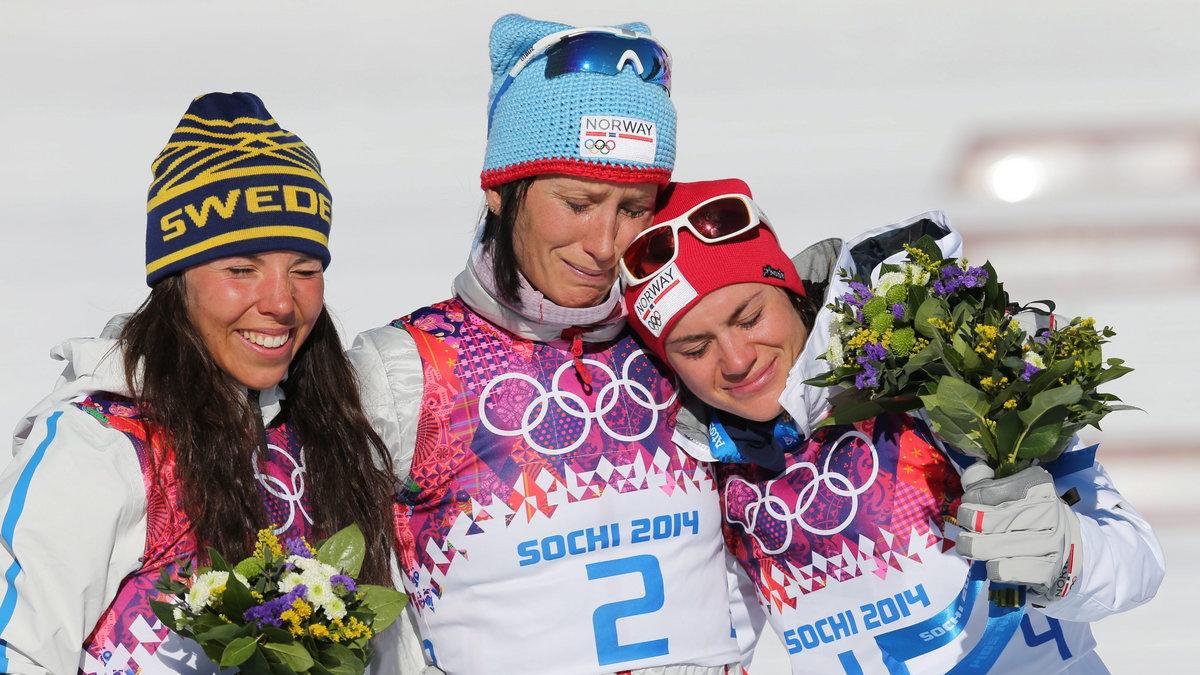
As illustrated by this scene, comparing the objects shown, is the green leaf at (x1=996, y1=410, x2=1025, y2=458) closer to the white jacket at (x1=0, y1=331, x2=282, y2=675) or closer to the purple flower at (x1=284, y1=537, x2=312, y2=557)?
the purple flower at (x1=284, y1=537, x2=312, y2=557)

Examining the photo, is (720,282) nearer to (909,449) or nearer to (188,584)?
(909,449)

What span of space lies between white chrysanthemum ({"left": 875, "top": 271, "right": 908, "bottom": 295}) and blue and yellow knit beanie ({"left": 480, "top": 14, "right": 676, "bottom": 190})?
574 mm

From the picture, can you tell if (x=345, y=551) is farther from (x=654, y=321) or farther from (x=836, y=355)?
(x=836, y=355)

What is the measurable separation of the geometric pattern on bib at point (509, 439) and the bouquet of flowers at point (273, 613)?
1.47ft

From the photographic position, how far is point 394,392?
2711 millimetres

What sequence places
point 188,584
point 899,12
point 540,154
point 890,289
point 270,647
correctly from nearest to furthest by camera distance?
point 270,647 < point 188,584 < point 890,289 < point 540,154 < point 899,12

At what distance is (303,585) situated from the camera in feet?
7.10

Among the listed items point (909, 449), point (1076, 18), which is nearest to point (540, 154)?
point (909, 449)

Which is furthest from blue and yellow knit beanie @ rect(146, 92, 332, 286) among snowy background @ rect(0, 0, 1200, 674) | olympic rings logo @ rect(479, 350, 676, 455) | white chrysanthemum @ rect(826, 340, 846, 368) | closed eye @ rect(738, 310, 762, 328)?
snowy background @ rect(0, 0, 1200, 674)

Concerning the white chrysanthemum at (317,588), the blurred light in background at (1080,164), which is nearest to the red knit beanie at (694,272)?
the white chrysanthemum at (317,588)

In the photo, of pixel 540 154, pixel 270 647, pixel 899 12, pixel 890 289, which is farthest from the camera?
pixel 899 12

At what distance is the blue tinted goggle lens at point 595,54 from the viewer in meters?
2.72

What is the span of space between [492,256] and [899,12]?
2.35 meters

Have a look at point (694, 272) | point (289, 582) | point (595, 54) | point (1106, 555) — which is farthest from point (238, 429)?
point (1106, 555)
